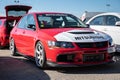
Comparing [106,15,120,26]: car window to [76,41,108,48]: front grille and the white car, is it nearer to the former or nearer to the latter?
the white car

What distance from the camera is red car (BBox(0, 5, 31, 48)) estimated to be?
43.9ft

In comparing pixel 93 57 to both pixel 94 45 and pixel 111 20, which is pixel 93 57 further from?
pixel 111 20

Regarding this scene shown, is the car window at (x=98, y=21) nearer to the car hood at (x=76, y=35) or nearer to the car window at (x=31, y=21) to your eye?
the car window at (x=31, y=21)

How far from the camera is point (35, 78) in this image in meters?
7.17

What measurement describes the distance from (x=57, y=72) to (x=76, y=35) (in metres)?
0.98

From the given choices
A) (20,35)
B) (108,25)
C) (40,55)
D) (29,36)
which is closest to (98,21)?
(108,25)

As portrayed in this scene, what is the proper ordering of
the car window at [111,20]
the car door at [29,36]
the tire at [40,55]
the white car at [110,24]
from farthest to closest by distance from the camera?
the car window at [111,20] → the white car at [110,24] → the car door at [29,36] → the tire at [40,55]

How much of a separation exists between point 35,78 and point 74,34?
1.49 metres

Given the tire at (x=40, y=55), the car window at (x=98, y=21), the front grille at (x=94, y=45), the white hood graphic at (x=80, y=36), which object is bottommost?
the tire at (x=40, y=55)

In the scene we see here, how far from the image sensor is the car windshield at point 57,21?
8.86m

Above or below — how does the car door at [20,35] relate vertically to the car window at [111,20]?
below

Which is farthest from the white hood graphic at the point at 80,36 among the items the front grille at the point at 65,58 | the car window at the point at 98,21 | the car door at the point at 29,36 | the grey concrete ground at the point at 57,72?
the car window at the point at 98,21

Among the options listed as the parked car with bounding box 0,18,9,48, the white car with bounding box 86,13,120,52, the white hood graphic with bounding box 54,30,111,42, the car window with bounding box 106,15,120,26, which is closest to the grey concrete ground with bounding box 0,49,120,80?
the white hood graphic with bounding box 54,30,111,42

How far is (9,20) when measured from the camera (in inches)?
539
